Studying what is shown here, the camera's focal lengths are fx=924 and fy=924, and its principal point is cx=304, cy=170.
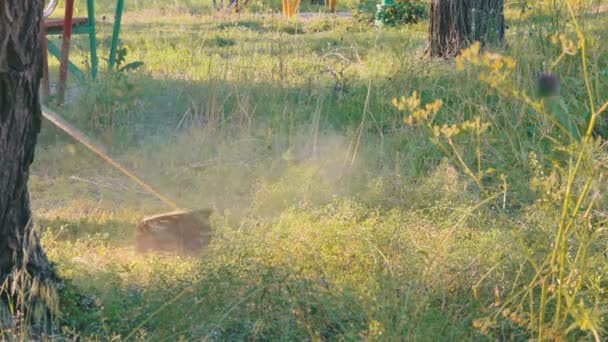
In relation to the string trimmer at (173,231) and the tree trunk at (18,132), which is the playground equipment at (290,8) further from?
the tree trunk at (18,132)

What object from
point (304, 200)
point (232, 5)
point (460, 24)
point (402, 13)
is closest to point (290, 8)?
point (232, 5)

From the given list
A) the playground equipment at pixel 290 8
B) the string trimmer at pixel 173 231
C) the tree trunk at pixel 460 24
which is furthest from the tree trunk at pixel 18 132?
the playground equipment at pixel 290 8

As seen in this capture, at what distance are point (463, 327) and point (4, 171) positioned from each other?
1712 mm

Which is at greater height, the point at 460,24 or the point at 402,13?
→ the point at 460,24

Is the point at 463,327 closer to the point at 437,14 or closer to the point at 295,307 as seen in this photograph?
the point at 295,307

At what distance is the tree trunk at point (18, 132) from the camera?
3.22 meters

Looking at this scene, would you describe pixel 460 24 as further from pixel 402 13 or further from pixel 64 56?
pixel 402 13

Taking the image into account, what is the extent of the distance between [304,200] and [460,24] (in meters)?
3.86

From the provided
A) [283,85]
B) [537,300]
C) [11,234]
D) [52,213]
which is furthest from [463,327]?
[283,85]

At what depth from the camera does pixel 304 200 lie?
15.7 feet

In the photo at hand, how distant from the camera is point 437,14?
27.0ft

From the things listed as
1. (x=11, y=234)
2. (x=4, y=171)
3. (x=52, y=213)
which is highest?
(x=4, y=171)

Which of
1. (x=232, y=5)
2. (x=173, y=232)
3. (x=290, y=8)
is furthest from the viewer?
(x=290, y=8)

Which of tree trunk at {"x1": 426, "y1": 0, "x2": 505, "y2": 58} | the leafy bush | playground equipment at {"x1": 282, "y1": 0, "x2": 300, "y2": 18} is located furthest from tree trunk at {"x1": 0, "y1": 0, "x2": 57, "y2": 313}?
the leafy bush
